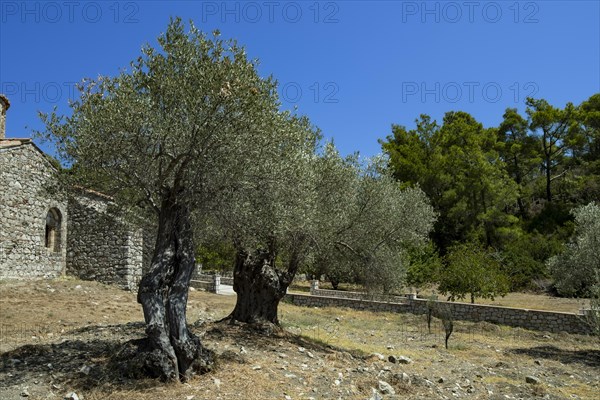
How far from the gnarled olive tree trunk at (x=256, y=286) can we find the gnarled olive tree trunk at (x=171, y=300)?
5167mm

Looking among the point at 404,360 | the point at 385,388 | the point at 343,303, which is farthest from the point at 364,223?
the point at 343,303

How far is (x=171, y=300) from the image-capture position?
973 centimetres

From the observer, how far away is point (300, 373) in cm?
1097

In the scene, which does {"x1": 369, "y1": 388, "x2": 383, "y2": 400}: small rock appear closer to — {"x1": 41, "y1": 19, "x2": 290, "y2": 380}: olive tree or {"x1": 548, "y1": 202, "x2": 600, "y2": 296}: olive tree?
{"x1": 41, "y1": 19, "x2": 290, "y2": 380}: olive tree

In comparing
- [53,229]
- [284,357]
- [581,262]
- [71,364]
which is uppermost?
[53,229]

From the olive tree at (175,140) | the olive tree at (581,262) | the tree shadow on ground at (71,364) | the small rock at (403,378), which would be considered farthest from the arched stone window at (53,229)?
the olive tree at (581,262)

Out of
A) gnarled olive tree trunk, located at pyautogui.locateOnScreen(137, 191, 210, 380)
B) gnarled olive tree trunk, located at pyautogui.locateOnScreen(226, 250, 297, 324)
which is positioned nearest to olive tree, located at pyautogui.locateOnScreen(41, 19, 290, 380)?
gnarled olive tree trunk, located at pyautogui.locateOnScreen(137, 191, 210, 380)

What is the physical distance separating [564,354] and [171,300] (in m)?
15.4

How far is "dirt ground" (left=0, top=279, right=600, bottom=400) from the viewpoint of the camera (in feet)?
30.5

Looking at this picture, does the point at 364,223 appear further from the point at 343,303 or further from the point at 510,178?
the point at 510,178

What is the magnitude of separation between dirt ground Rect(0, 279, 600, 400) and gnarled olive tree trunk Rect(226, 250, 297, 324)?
782 mm

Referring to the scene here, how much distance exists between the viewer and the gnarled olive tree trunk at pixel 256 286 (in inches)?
603

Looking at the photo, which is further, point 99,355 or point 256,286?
point 256,286

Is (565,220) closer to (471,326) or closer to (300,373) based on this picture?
(471,326)
